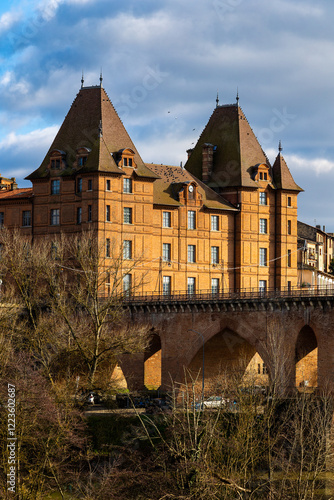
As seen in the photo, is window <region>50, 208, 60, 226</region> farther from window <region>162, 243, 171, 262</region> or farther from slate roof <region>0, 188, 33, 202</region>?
window <region>162, 243, 171, 262</region>

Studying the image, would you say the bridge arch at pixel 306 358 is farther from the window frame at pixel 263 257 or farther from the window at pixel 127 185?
the window at pixel 127 185

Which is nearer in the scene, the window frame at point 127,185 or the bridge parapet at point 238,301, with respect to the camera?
the bridge parapet at point 238,301

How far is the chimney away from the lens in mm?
120500

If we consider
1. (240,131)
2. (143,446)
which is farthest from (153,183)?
(143,446)

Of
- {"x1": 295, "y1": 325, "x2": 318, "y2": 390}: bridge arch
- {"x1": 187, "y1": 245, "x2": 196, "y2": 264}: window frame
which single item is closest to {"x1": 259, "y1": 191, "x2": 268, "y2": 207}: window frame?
{"x1": 187, "y1": 245, "x2": 196, "y2": 264}: window frame

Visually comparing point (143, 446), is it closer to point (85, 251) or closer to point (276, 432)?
point (276, 432)

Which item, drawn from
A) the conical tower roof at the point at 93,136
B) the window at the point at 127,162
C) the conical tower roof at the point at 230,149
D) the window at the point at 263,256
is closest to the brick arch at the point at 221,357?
the window at the point at 263,256

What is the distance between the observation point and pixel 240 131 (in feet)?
391

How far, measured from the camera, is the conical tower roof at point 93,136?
108 m

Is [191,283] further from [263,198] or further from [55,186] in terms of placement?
[55,186]

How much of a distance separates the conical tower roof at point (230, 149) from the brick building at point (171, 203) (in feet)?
0.45

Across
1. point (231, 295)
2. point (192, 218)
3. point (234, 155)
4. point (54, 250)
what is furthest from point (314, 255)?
point (231, 295)

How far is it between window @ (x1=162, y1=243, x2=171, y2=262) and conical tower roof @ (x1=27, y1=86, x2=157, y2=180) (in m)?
7.77

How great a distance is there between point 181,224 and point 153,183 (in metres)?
5.52
